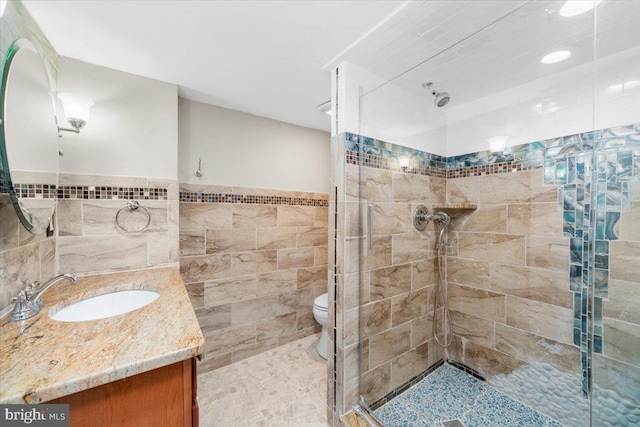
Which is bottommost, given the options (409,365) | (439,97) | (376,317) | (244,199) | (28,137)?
(409,365)

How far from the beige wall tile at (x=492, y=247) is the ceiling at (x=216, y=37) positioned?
Result: 5.51 ft

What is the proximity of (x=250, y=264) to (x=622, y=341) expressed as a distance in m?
2.49

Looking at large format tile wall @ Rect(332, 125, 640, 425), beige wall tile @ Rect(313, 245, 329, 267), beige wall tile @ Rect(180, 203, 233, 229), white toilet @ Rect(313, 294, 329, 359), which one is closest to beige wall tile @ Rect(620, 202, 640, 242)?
large format tile wall @ Rect(332, 125, 640, 425)

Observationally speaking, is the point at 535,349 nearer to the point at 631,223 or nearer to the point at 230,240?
the point at 631,223

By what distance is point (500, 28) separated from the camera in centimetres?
125

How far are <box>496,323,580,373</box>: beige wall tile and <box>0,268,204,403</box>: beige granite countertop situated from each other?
6.88ft

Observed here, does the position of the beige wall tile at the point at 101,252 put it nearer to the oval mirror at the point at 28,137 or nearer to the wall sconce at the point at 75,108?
the oval mirror at the point at 28,137

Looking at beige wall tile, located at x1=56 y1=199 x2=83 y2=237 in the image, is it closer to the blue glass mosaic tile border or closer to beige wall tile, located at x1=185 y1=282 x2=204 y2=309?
beige wall tile, located at x1=185 y1=282 x2=204 y2=309

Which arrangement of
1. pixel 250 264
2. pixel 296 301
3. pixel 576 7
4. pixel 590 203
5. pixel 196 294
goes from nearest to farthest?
pixel 576 7, pixel 590 203, pixel 196 294, pixel 250 264, pixel 296 301

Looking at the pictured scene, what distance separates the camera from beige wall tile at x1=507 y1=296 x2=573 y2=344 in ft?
5.08

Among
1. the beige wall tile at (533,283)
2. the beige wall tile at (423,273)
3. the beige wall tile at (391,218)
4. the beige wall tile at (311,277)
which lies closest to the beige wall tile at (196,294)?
the beige wall tile at (311,277)

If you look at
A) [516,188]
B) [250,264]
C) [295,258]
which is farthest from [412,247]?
[250,264]

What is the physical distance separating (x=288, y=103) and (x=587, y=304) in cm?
254

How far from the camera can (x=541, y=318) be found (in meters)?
1.64
